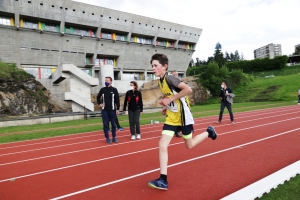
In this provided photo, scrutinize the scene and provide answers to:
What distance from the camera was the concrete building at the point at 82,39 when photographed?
34.1 metres

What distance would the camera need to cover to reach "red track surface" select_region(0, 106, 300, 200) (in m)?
3.58

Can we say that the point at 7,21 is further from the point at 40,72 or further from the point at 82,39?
the point at 82,39

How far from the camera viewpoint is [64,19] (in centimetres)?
3722

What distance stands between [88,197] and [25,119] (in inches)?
634

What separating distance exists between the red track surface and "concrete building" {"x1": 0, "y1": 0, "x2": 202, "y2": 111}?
2521 cm

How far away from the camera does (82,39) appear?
132 feet

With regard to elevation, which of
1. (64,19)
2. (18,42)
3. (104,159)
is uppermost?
(64,19)

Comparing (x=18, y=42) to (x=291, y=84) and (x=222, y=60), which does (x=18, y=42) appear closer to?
(x=291, y=84)

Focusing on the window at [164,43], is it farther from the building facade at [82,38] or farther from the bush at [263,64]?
the bush at [263,64]

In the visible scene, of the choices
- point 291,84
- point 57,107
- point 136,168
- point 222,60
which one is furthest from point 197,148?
point 222,60

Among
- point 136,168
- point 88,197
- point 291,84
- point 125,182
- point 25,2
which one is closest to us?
point 88,197

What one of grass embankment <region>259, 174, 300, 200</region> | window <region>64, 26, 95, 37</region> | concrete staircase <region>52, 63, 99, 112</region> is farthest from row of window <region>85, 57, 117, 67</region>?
grass embankment <region>259, 174, 300, 200</region>

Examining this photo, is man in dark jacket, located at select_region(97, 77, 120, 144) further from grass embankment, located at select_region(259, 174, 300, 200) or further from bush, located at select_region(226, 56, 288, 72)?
bush, located at select_region(226, 56, 288, 72)

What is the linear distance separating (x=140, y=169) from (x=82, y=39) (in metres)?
39.2
